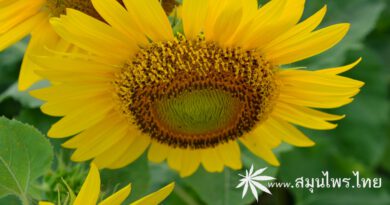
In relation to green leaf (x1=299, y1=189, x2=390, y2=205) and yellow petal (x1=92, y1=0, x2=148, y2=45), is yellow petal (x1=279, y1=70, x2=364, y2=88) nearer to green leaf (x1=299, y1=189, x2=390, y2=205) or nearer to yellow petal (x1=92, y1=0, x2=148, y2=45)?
yellow petal (x1=92, y1=0, x2=148, y2=45)

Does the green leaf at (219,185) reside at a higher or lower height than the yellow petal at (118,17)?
lower

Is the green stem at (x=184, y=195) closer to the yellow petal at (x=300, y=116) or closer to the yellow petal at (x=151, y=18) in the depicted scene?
the yellow petal at (x=300, y=116)

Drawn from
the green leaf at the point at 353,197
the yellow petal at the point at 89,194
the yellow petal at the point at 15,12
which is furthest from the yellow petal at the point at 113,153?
the green leaf at the point at 353,197

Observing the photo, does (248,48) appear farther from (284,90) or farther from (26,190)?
(26,190)

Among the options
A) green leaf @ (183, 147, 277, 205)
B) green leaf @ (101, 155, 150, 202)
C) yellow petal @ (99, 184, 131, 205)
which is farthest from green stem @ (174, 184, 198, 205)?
yellow petal @ (99, 184, 131, 205)

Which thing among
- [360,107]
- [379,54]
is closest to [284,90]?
[360,107]

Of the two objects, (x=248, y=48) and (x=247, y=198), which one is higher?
(x=248, y=48)

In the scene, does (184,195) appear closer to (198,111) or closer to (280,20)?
(198,111)
